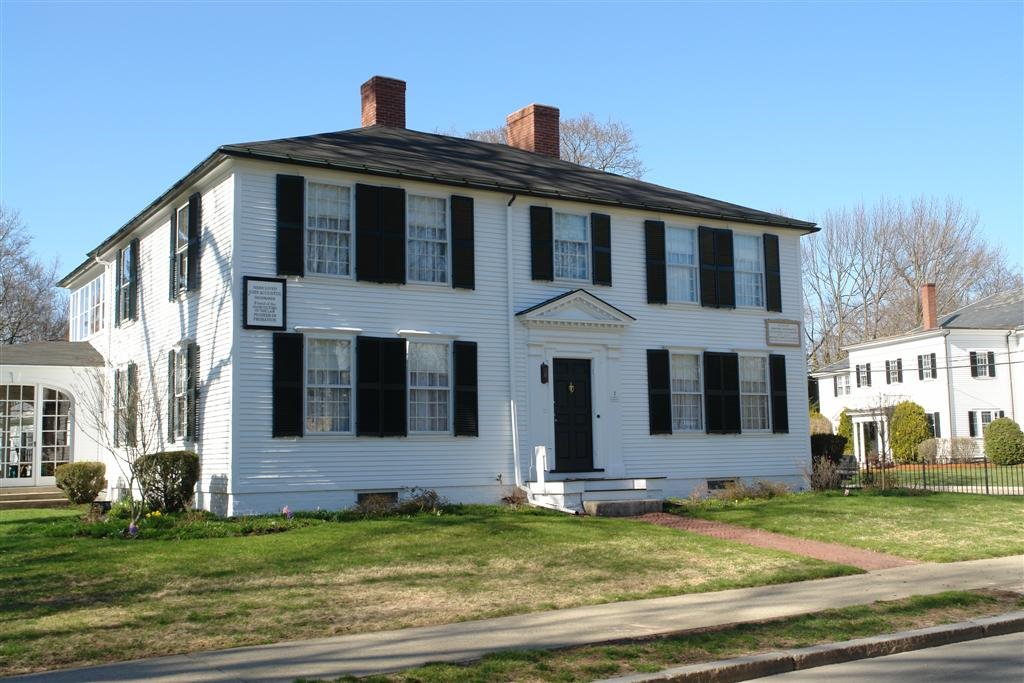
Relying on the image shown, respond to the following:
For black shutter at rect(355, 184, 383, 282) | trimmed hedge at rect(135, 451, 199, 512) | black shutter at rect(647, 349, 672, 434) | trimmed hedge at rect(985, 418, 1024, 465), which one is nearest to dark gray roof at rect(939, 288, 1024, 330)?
trimmed hedge at rect(985, 418, 1024, 465)

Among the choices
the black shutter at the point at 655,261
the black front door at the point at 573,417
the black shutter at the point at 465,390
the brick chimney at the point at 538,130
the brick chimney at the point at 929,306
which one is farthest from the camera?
the brick chimney at the point at 929,306

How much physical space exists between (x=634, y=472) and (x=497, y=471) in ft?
10.5

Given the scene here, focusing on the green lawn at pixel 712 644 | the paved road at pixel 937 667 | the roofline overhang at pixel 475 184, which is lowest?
the paved road at pixel 937 667

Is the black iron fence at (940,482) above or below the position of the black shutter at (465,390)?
below

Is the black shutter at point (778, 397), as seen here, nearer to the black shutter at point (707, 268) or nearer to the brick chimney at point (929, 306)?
the black shutter at point (707, 268)

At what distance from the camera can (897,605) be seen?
10.5m

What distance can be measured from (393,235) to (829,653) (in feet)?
38.1

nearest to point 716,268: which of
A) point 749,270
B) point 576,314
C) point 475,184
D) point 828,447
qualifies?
point 749,270

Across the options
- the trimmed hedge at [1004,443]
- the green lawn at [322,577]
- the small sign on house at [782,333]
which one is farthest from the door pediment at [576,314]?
the trimmed hedge at [1004,443]

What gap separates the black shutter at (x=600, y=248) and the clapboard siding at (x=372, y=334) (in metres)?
2.10

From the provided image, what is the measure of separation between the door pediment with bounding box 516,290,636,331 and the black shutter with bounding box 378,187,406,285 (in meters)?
2.64

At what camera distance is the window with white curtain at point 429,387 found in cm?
1798

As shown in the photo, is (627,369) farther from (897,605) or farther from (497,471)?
(897,605)

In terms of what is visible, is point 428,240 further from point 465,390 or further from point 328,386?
point 328,386
